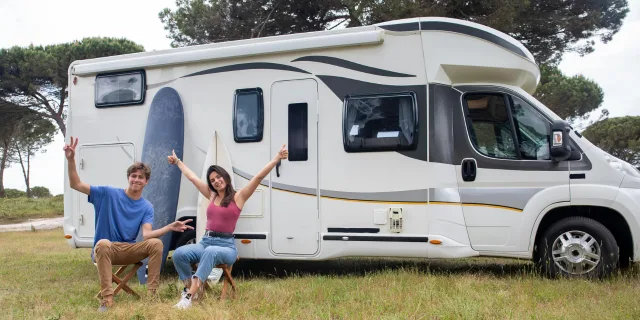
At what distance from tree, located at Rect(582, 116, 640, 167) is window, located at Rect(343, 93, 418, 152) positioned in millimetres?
20184

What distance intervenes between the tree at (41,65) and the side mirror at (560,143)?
72.3 ft

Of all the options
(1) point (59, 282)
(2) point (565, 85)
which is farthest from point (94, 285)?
(2) point (565, 85)

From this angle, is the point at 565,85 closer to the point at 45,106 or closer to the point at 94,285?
the point at 94,285

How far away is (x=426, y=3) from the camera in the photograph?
1306 centimetres

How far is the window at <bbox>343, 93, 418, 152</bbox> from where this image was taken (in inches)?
250

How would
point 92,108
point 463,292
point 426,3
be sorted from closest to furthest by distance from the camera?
point 463,292 → point 92,108 → point 426,3

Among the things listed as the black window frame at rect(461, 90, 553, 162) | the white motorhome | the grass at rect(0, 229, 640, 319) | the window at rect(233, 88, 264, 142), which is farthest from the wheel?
the window at rect(233, 88, 264, 142)

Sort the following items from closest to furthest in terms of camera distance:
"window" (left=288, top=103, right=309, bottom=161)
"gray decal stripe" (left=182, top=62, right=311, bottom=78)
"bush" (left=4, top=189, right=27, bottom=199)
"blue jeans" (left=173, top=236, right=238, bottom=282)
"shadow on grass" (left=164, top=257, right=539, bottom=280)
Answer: "blue jeans" (left=173, top=236, right=238, bottom=282) < "window" (left=288, top=103, right=309, bottom=161) < "gray decal stripe" (left=182, top=62, right=311, bottom=78) < "shadow on grass" (left=164, top=257, right=539, bottom=280) < "bush" (left=4, top=189, right=27, bottom=199)

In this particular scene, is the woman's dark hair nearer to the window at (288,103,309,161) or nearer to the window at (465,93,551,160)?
the window at (288,103,309,161)

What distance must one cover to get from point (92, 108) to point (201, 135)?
5.49ft

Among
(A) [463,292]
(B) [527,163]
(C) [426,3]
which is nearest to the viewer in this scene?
(A) [463,292]

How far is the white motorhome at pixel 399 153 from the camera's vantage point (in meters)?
6.09

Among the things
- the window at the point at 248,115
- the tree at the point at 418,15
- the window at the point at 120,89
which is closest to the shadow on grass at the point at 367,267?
the window at the point at 248,115

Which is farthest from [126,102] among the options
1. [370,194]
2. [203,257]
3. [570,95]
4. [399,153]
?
[570,95]
